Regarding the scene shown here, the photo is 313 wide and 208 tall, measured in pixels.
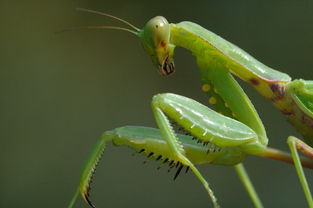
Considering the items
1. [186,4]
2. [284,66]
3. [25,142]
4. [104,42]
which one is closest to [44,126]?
[25,142]

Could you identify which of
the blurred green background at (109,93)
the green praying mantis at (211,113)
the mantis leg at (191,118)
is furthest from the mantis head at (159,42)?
the blurred green background at (109,93)

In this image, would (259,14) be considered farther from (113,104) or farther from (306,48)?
(113,104)

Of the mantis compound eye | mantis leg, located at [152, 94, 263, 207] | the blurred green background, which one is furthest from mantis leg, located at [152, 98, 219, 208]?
the blurred green background

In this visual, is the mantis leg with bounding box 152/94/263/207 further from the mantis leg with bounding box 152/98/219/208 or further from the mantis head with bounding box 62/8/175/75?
the mantis head with bounding box 62/8/175/75

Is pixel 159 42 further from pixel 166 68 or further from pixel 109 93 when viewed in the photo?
pixel 109 93

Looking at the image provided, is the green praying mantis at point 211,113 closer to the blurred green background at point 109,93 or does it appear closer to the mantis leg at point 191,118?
the mantis leg at point 191,118
